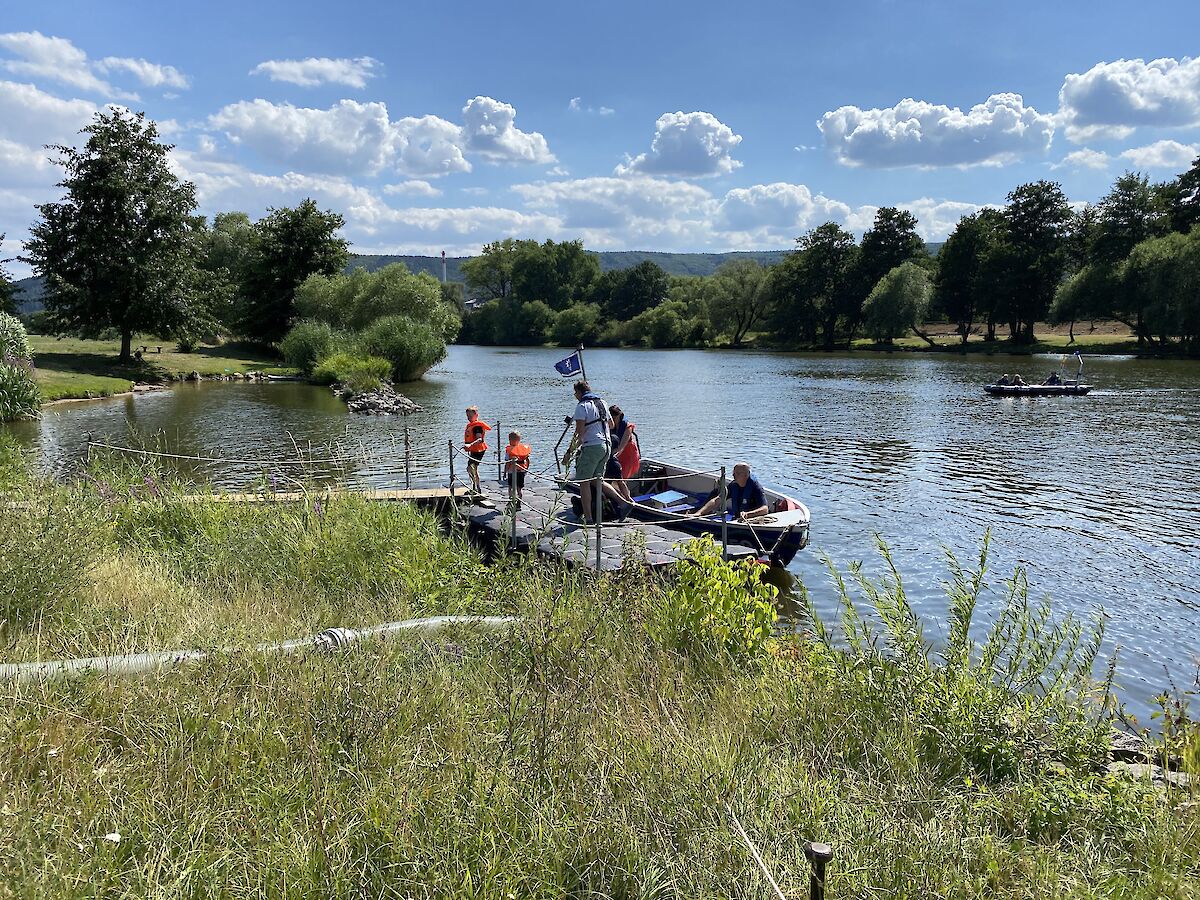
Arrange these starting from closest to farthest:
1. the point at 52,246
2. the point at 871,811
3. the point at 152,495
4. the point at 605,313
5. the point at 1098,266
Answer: the point at 871,811
the point at 152,495
the point at 52,246
the point at 1098,266
the point at 605,313

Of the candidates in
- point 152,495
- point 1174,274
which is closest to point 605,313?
point 1174,274

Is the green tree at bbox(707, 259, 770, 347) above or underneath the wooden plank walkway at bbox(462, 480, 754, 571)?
above

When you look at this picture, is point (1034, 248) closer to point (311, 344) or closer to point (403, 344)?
point (403, 344)

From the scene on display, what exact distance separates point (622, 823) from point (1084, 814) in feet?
7.30

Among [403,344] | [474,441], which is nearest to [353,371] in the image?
[403,344]

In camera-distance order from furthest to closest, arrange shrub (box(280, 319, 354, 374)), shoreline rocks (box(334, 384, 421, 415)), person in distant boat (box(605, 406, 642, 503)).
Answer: shrub (box(280, 319, 354, 374)) → shoreline rocks (box(334, 384, 421, 415)) → person in distant boat (box(605, 406, 642, 503))

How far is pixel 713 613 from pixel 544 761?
8.08 feet

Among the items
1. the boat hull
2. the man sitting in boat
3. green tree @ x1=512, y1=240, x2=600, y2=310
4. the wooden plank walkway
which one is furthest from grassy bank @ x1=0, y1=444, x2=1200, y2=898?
green tree @ x1=512, y1=240, x2=600, y2=310

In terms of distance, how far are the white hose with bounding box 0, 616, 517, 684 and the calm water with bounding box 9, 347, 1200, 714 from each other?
3.32 meters

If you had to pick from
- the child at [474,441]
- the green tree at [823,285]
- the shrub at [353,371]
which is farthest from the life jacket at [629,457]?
the green tree at [823,285]

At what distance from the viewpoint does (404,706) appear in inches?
166

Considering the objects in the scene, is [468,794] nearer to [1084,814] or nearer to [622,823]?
[622,823]

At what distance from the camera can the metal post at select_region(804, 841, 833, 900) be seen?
8.14 feet

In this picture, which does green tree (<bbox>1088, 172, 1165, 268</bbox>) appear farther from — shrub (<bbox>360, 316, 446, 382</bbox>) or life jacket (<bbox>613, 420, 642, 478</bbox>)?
life jacket (<bbox>613, 420, 642, 478</bbox>)
